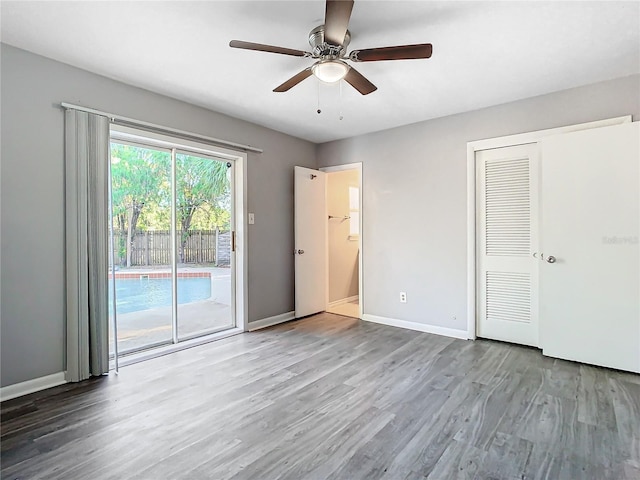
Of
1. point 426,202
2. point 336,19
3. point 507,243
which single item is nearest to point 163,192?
point 336,19

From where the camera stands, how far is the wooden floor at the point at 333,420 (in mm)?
1735

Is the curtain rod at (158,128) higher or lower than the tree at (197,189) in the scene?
higher

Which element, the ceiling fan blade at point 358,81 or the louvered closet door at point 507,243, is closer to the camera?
the ceiling fan blade at point 358,81

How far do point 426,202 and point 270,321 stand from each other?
249cm

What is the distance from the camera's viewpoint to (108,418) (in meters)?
2.19

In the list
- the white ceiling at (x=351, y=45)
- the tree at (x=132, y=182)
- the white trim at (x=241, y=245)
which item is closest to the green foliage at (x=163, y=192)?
the tree at (x=132, y=182)

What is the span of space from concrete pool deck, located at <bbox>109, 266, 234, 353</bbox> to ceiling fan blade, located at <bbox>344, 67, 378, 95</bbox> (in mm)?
2500

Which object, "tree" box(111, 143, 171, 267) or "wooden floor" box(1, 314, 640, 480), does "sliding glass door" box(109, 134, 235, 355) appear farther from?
"wooden floor" box(1, 314, 640, 480)

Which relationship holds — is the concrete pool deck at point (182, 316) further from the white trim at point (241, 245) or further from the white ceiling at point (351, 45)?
the white ceiling at point (351, 45)

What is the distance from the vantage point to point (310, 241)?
4.94 meters

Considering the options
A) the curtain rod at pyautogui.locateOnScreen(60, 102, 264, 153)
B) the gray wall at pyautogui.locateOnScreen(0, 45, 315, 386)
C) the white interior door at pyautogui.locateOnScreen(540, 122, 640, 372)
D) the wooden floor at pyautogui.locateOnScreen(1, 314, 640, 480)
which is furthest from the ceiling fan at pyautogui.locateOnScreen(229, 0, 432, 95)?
the wooden floor at pyautogui.locateOnScreen(1, 314, 640, 480)

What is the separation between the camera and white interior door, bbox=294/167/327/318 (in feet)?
15.6

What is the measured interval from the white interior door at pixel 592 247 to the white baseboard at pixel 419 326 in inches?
33.4

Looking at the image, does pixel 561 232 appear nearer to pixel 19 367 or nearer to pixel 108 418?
pixel 108 418
